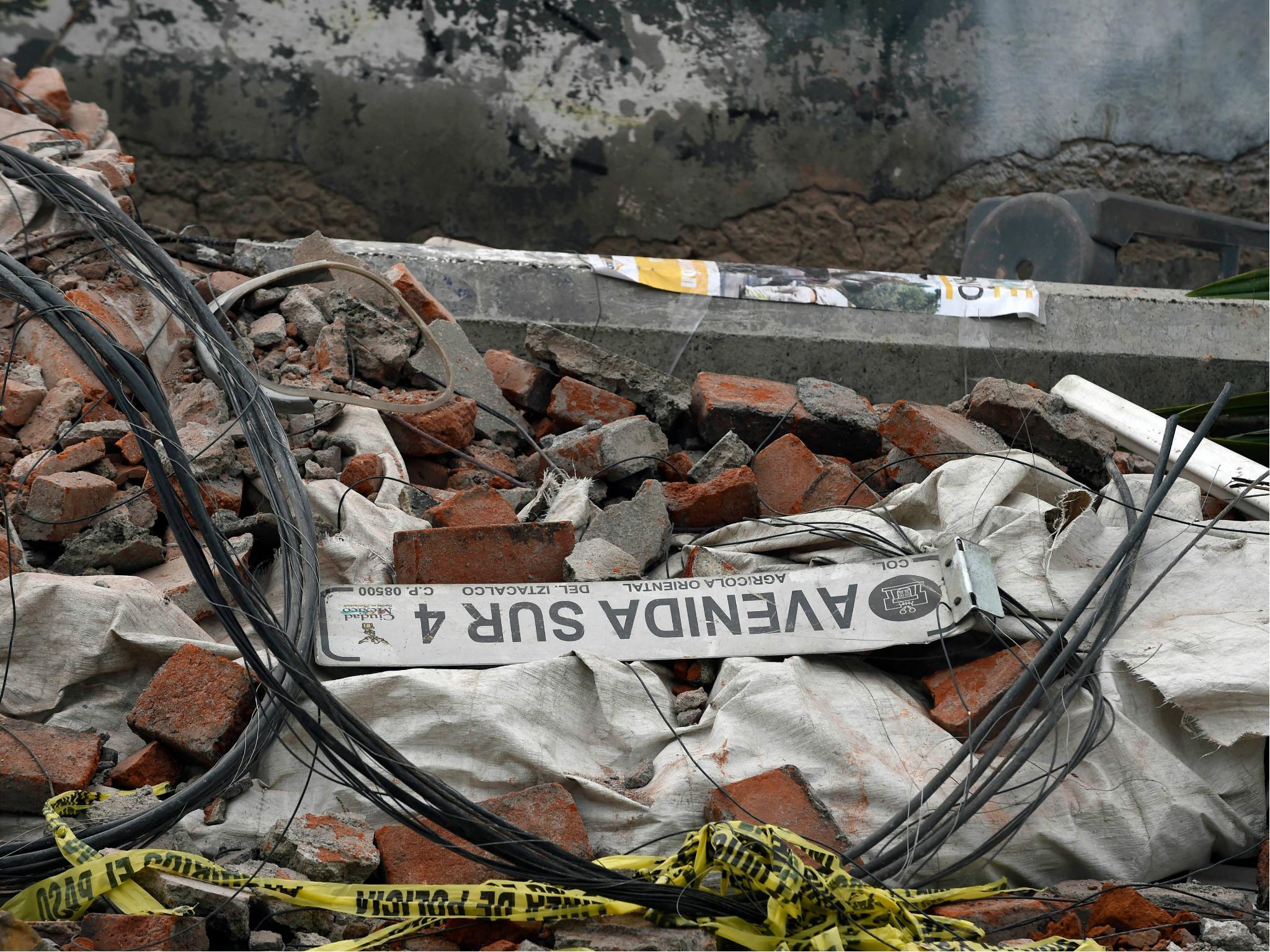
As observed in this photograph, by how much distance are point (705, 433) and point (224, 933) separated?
7.53 ft

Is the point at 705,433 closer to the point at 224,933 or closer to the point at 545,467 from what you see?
the point at 545,467

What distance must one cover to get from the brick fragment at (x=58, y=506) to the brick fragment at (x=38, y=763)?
66cm

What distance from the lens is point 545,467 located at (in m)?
3.65

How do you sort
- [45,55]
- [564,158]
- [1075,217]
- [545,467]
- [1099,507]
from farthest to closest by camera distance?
1. [564,158]
2. [45,55]
3. [1075,217]
4. [545,467]
5. [1099,507]

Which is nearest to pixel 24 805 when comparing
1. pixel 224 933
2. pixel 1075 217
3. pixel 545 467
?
pixel 224 933

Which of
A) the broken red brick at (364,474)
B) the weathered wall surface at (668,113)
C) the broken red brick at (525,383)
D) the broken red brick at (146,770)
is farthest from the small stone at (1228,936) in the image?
the weathered wall surface at (668,113)

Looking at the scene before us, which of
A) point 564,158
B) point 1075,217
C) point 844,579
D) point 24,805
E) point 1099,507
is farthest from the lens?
point 564,158

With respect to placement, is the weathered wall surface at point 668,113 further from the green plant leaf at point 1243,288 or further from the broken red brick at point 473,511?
the broken red brick at point 473,511

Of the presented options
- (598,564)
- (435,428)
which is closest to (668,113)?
(435,428)

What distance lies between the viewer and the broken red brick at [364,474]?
330 cm

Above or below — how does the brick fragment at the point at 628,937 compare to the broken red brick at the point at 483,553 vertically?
below

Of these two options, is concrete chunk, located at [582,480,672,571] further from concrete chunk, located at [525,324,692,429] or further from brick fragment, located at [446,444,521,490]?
concrete chunk, located at [525,324,692,429]

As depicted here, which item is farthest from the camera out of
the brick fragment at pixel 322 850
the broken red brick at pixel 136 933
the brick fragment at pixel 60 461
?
the brick fragment at pixel 60 461

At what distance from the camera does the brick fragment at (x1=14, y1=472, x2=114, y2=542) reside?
2.84 meters
